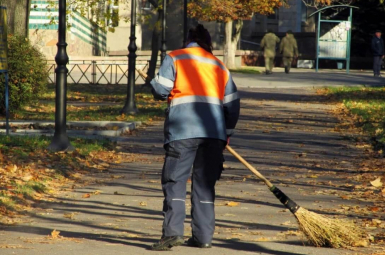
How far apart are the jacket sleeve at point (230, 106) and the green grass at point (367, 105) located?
7.33 metres

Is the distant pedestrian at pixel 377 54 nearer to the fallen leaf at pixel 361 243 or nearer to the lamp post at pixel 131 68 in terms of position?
the lamp post at pixel 131 68

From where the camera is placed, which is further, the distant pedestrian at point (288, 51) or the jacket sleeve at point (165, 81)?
the distant pedestrian at point (288, 51)

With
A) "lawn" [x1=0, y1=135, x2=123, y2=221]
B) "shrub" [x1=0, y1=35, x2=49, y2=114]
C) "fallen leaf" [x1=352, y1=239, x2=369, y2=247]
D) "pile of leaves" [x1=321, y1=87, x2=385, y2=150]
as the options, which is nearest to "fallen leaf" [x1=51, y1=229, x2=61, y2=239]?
"lawn" [x1=0, y1=135, x2=123, y2=221]

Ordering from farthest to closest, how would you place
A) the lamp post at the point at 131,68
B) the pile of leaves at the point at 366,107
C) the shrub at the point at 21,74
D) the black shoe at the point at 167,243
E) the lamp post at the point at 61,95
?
1. the lamp post at the point at 131,68
2. the shrub at the point at 21,74
3. the pile of leaves at the point at 366,107
4. the lamp post at the point at 61,95
5. the black shoe at the point at 167,243

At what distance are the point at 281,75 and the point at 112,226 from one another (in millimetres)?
29382

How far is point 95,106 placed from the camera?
21.5 meters

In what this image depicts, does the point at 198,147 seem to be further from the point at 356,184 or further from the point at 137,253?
the point at 356,184

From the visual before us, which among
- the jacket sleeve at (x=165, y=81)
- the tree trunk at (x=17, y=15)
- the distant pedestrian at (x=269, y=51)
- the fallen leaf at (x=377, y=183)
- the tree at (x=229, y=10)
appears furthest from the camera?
the distant pedestrian at (x=269, y=51)

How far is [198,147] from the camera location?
6.80m

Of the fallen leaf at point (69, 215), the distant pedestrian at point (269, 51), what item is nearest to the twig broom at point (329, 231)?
the fallen leaf at point (69, 215)

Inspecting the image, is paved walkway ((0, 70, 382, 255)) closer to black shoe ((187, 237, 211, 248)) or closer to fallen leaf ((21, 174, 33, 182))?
black shoe ((187, 237, 211, 248))

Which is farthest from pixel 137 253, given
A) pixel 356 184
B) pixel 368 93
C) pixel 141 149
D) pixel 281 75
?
pixel 281 75

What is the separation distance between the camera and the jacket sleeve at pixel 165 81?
6652 mm

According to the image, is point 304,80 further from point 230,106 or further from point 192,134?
point 192,134
